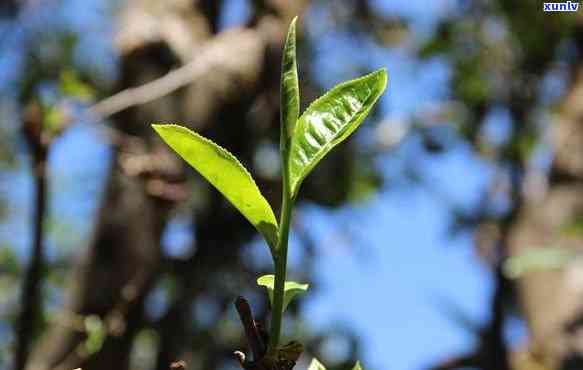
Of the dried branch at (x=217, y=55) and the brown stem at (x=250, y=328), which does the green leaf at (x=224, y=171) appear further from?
the dried branch at (x=217, y=55)

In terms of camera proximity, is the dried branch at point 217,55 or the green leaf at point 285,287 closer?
the green leaf at point 285,287

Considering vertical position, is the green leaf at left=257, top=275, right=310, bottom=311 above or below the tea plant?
below

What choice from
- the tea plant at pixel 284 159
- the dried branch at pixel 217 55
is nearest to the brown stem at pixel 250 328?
the tea plant at pixel 284 159

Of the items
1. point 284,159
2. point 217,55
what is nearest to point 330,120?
point 284,159

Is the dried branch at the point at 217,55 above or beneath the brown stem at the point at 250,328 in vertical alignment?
above

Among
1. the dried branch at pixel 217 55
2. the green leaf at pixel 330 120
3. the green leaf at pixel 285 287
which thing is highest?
the green leaf at pixel 330 120

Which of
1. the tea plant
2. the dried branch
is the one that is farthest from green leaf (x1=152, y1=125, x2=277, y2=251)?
→ the dried branch

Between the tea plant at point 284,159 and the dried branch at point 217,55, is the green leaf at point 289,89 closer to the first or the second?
the tea plant at point 284,159

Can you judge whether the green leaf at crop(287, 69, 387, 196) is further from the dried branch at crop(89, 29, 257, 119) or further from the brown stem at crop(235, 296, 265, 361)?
the dried branch at crop(89, 29, 257, 119)

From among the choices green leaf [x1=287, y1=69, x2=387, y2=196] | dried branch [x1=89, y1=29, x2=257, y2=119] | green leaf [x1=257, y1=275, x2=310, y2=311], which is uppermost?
green leaf [x1=287, y1=69, x2=387, y2=196]
